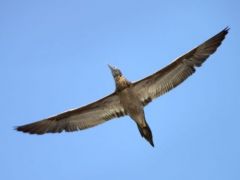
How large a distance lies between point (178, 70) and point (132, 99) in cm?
201

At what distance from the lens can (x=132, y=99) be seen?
32.9 m

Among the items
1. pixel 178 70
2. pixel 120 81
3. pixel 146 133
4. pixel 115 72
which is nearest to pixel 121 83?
pixel 120 81

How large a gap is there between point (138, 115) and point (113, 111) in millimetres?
1175

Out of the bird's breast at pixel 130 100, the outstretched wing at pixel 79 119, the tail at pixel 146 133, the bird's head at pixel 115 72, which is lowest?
the tail at pixel 146 133

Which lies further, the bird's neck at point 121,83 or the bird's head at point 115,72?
the bird's head at point 115,72

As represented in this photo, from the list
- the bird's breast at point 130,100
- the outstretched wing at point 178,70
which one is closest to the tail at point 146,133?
the bird's breast at point 130,100

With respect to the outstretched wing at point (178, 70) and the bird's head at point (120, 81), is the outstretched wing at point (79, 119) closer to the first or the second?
the bird's head at point (120, 81)

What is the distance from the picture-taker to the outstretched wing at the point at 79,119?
1316 inches

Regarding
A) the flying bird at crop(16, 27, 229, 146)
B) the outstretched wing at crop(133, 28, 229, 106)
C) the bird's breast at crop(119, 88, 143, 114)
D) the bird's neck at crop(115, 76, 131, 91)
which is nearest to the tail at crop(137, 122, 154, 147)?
the flying bird at crop(16, 27, 229, 146)

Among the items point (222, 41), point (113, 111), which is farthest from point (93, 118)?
point (222, 41)

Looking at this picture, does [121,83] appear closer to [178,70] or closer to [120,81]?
[120,81]

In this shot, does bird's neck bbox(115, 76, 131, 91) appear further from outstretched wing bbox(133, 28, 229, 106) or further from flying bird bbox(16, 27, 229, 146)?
outstretched wing bbox(133, 28, 229, 106)

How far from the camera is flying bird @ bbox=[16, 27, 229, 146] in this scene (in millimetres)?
32812

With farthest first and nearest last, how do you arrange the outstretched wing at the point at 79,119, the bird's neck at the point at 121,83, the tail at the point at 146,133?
1. the outstretched wing at the point at 79,119
2. the bird's neck at the point at 121,83
3. the tail at the point at 146,133
